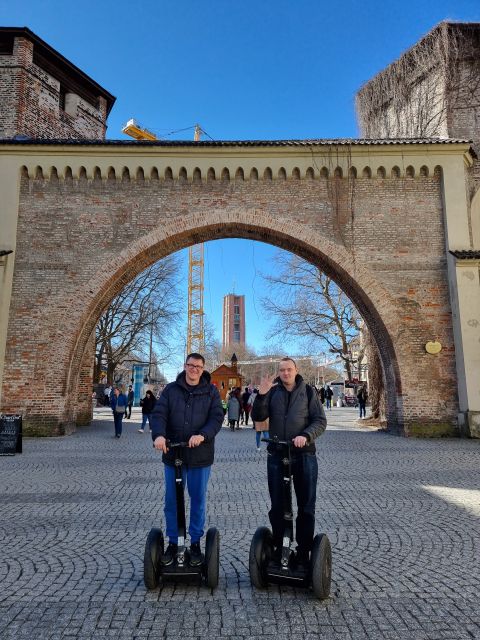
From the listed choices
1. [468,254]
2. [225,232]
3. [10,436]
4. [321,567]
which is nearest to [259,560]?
[321,567]

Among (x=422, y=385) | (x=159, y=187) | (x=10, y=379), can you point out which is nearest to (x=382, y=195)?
(x=422, y=385)

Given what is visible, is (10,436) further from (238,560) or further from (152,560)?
(152,560)

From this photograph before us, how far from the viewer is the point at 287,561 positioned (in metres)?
3.42

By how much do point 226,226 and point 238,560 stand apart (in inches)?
488

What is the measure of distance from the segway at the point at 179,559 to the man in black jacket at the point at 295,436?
0.50m

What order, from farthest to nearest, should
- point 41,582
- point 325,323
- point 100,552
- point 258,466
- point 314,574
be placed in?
point 325,323 < point 258,466 < point 100,552 < point 41,582 < point 314,574

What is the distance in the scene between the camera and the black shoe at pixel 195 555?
3.47 meters

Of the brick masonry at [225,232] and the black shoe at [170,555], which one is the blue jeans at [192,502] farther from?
the brick masonry at [225,232]

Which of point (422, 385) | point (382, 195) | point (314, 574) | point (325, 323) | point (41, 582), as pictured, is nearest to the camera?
point (314, 574)

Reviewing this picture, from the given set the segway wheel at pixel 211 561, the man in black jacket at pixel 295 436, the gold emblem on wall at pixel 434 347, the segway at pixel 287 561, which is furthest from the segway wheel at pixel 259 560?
the gold emblem on wall at pixel 434 347

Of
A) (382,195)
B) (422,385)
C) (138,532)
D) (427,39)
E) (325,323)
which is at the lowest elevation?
(138,532)

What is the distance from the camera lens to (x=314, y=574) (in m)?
3.25

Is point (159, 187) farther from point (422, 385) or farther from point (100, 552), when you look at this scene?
point (100, 552)

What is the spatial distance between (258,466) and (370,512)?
4.01m
